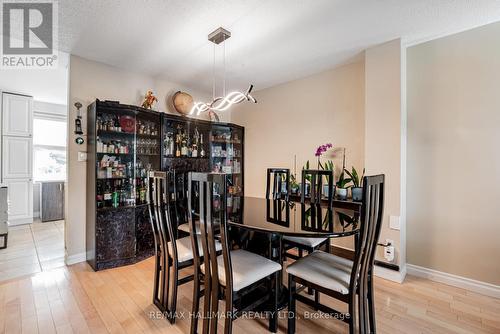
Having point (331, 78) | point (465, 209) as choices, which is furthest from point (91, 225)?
point (465, 209)

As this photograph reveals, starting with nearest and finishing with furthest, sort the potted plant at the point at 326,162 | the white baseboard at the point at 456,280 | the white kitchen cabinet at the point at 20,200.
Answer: the white baseboard at the point at 456,280 < the potted plant at the point at 326,162 < the white kitchen cabinet at the point at 20,200

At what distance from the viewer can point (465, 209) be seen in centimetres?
234

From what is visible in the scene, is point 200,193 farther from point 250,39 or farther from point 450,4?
point 450,4

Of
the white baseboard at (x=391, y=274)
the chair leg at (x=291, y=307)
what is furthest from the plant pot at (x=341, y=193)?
the chair leg at (x=291, y=307)

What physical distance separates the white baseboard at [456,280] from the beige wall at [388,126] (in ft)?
0.70

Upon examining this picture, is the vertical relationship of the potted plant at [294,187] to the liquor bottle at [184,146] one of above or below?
below

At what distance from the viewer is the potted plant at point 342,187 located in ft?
9.16

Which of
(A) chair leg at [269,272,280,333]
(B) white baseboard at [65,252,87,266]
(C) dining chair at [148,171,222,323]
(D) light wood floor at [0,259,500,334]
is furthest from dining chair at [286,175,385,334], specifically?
(B) white baseboard at [65,252,87,266]

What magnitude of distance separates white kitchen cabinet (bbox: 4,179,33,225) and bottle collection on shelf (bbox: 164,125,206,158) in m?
3.32

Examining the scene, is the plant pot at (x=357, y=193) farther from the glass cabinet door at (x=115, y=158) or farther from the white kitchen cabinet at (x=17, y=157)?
the white kitchen cabinet at (x=17, y=157)

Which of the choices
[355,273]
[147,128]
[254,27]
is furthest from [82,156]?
[355,273]

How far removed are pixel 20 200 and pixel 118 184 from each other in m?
3.05

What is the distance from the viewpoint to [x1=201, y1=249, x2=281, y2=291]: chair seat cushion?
57.3 inches

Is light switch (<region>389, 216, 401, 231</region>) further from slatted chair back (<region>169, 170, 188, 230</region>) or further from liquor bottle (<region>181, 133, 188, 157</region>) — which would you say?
liquor bottle (<region>181, 133, 188, 157</region>)
